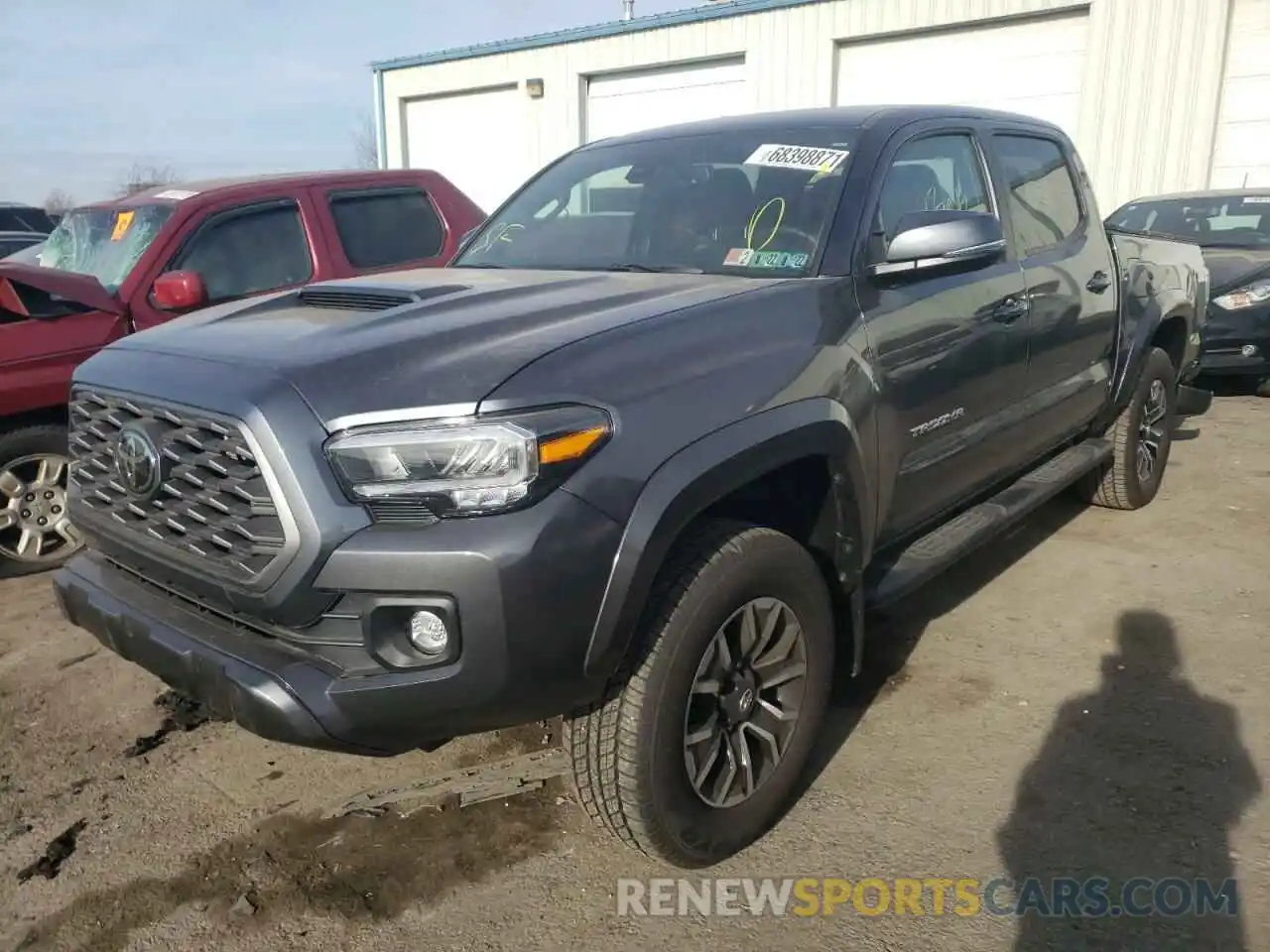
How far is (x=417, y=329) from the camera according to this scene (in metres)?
2.30

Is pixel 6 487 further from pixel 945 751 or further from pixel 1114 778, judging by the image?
pixel 1114 778

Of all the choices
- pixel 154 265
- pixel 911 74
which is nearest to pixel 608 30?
pixel 911 74

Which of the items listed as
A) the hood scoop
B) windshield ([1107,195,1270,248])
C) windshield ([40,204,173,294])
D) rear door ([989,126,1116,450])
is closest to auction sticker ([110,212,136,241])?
windshield ([40,204,173,294])

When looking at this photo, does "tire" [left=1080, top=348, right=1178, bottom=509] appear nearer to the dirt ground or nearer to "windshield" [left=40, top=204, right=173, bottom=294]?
the dirt ground

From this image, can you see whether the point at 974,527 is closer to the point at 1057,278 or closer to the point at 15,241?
the point at 1057,278

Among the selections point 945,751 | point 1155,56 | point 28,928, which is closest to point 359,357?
point 28,928

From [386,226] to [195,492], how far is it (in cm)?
391

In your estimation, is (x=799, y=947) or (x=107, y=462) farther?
(x=107, y=462)

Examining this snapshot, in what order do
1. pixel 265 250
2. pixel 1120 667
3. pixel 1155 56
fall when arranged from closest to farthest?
pixel 1120 667, pixel 265 250, pixel 1155 56

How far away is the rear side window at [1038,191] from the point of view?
3.87 meters

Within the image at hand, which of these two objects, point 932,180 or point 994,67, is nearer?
point 932,180

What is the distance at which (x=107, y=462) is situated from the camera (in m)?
2.54

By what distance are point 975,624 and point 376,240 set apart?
387cm

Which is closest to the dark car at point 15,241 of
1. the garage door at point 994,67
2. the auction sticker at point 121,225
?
the auction sticker at point 121,225
